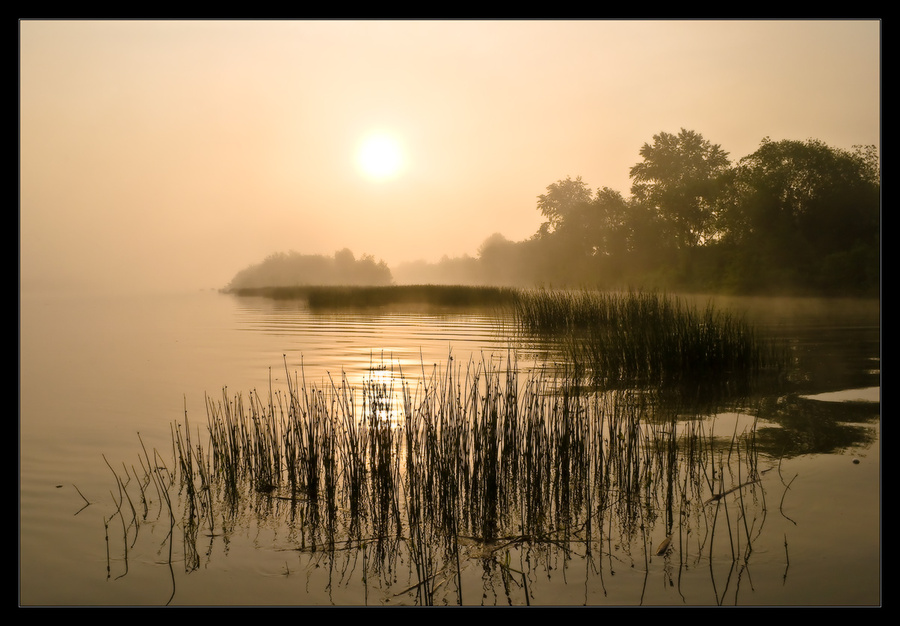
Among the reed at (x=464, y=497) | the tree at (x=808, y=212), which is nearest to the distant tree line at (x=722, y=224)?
the tree at (x=808, y=212)

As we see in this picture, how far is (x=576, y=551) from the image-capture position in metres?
3.33

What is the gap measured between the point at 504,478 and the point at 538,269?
35.9 m

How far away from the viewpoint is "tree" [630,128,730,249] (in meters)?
31.8

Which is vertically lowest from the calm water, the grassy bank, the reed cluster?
the calm water

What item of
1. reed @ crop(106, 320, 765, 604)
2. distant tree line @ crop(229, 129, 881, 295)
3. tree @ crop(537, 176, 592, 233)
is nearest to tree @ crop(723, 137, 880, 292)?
distant tree line @ crop(229, 129, 881, 295)

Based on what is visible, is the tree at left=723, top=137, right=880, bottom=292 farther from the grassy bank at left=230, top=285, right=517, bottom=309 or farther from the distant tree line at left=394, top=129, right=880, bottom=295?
the grassy bank at left=230, top=285, right=517, bottom=309

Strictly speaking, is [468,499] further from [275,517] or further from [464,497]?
[275,517]

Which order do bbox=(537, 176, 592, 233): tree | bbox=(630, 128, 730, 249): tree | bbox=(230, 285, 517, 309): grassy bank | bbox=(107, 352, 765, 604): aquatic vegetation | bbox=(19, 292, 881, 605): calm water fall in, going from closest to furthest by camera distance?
1. bbox=(19, 292, 881, 605): calm water
2. bbox=(107, 352, 765, 604): aquatic vegetation
3. bbox=(230, 285, 517, 309): grassy bank
4. bbox=(630, 128, 730, 249): tree
5. bbox=(537, 176, 592, 233): tree

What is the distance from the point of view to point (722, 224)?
29.5m

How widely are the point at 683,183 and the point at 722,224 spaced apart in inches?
164

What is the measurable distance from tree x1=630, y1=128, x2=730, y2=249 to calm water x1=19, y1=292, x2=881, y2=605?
22.4 m

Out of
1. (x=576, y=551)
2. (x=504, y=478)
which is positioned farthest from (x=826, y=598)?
(x=504, y=478)

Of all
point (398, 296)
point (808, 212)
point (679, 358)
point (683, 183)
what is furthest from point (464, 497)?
point (683, 183)
